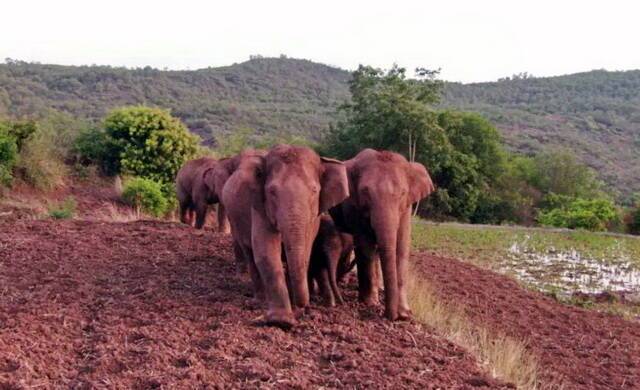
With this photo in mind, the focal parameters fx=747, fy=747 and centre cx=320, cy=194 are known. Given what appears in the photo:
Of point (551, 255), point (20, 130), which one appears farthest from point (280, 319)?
point (20, 130)

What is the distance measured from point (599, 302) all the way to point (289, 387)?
9.84 metres

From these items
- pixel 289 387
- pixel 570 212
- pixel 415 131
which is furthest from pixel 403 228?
pixel 415 131

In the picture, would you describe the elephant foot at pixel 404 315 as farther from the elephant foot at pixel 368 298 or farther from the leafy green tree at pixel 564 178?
the leafy green tree at pixel 564 178

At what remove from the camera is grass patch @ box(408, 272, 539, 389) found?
6.53m

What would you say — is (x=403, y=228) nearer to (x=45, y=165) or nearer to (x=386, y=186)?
(x=386, y=186)

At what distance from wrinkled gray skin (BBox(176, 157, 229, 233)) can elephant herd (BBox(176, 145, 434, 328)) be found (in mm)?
4678

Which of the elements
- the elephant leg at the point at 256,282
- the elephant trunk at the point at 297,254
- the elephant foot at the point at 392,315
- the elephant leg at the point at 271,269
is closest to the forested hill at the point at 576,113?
the elephant foot at the point at 392,315

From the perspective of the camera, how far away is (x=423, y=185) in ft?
28.6

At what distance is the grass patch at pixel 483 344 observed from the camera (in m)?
6.53

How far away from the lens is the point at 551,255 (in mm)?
19688

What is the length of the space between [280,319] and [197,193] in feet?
26.7

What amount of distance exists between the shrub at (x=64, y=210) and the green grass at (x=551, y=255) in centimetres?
856

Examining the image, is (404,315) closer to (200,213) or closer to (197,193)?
(200,213)

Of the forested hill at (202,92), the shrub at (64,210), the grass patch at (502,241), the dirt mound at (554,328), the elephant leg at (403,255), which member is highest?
the forested hill at (202,92)
